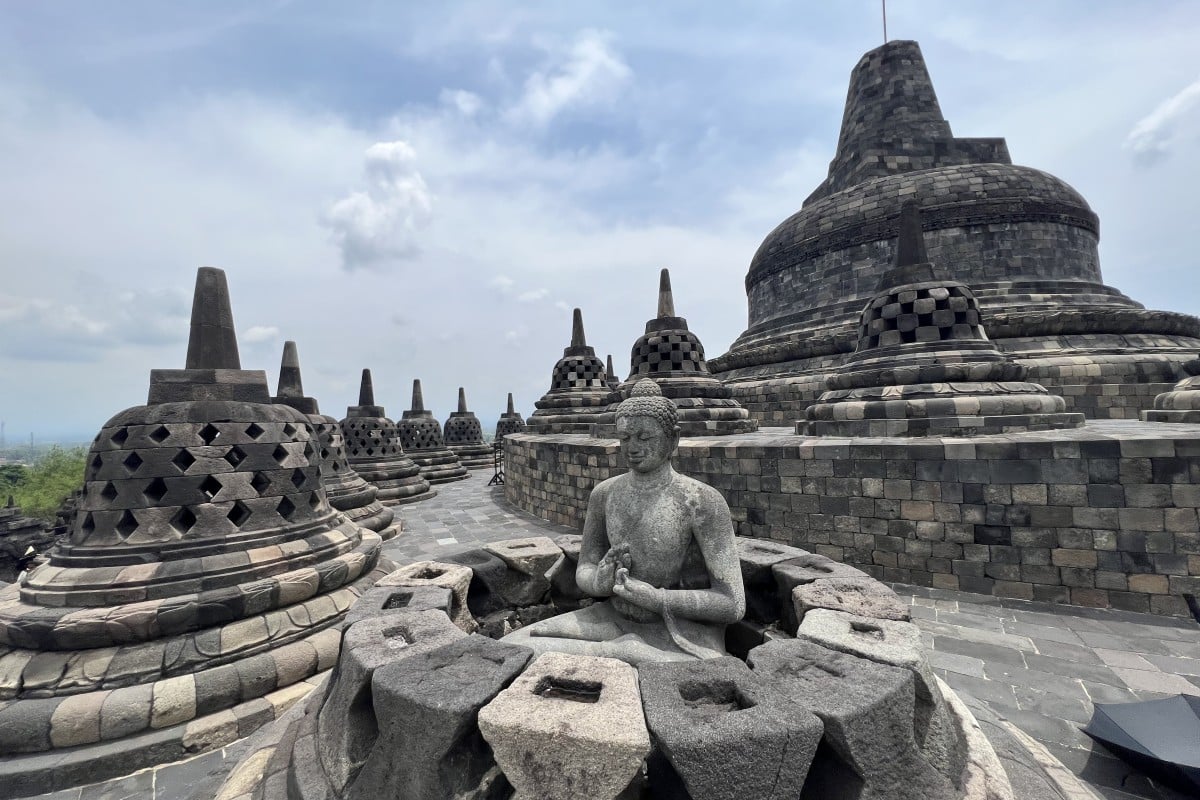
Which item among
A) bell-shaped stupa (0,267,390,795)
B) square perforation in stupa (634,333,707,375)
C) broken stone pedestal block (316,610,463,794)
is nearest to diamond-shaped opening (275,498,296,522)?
bell-shaped stupa (0,267,390,795)

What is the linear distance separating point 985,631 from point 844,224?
13.6 metres

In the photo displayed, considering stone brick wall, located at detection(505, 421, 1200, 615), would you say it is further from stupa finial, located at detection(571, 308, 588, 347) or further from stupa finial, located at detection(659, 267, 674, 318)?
stupa finial, located at detection(571, 308, 588, 347)

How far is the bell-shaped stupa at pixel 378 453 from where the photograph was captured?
13.7 m

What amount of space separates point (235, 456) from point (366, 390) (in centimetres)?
1053

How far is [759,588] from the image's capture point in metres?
3.28

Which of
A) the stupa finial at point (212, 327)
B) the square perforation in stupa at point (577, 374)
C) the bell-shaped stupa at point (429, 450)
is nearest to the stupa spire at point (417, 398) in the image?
the bell-shaped stupa at point (429, 450)

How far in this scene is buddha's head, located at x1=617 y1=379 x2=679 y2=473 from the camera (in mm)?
2605

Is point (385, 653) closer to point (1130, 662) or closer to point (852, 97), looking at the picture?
point (1130, 662)

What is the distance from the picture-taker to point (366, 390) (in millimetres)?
14289

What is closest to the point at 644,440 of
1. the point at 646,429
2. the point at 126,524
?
the point at 646,429

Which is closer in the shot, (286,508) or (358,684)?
(358,684)

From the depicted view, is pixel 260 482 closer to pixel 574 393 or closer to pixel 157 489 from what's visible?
pixel 157 489

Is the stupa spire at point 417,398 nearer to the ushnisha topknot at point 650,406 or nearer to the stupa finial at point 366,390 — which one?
the stupa finial at point 366,390

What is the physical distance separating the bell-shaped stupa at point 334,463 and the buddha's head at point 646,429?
331 inches
